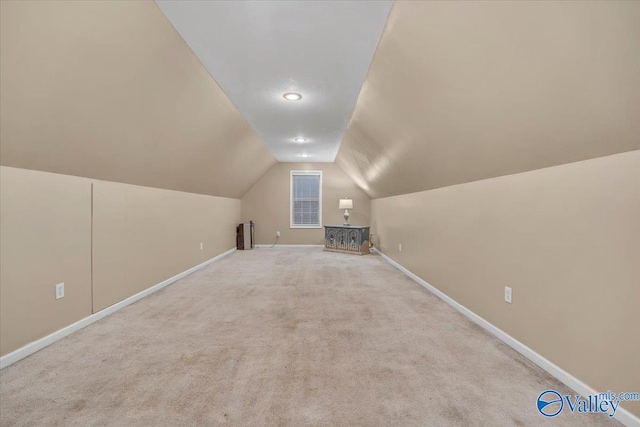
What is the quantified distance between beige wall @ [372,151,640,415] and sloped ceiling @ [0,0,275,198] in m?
2.82

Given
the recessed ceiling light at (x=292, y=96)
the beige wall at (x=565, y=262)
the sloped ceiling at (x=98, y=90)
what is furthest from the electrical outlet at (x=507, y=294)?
the sloped ceiling at (x=98, y=90)

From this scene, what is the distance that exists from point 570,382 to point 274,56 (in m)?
3.12

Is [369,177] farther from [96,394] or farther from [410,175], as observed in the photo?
[96,394]

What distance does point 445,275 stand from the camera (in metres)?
3.41

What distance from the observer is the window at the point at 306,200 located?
8195 millimetres

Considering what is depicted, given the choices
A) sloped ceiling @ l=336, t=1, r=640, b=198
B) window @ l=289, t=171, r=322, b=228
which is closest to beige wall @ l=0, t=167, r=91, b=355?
sloped ceiling @ l=336, t=1, r=640, b=198

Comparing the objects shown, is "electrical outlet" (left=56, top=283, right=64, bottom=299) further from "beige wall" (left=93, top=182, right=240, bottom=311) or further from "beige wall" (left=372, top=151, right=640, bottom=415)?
"beige wall" (left=372, top=151, right=640, bottom=415)

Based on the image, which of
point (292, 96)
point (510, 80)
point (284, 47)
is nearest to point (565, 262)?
point (510, 80)

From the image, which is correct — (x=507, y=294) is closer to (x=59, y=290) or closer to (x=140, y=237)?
(x=59, y=290)

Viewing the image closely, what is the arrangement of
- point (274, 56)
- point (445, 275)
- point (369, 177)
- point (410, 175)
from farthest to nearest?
point (369, 177) < point (410, 175) < point (445, 275) < point (274, 56)

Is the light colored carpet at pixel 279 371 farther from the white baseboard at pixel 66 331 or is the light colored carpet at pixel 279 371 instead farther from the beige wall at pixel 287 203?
the beige wall at pixel 287 203

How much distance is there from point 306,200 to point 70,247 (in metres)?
6.03

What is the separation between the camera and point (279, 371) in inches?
75.4

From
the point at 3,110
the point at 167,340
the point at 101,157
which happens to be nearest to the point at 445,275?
the point at 167,340
